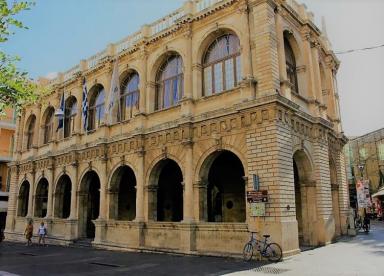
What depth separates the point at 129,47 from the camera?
2102cm

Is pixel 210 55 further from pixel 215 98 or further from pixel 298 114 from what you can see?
pixel 298 114

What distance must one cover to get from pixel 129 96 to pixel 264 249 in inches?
509

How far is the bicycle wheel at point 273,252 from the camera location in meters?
12.4

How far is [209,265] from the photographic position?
12.2 metres

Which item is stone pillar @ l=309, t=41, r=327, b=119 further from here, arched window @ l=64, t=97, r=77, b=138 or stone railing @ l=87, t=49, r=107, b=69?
arched window @ l=64, t=97, r=77, b=138

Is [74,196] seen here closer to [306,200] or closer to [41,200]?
[41,200]

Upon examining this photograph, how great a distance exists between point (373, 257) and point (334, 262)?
1868mm

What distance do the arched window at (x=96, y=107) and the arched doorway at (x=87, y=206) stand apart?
136 inches

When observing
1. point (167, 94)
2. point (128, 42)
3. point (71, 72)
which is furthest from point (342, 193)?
point (71, 72)

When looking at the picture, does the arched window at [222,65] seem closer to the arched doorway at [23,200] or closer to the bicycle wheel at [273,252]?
the bicycle wheel at [273,252]

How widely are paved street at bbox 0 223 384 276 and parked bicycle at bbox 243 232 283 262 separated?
0.36 m

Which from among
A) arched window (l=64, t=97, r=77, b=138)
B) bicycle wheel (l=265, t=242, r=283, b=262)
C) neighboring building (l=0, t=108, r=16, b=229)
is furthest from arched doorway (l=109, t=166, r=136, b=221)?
neighboring building (l=0, t=108, r=16, b=229)

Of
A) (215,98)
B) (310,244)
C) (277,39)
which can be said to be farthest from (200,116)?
(310,244)

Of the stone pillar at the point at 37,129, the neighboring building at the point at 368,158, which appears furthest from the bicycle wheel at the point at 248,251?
the neighboring building at the point at 368,158
